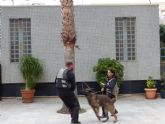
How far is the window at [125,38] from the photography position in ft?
60.6

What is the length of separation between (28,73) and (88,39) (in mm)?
2697

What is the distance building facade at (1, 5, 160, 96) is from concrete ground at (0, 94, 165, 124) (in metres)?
0.82

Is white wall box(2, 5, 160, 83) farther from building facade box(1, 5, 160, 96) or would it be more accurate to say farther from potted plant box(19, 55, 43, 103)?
potted plant box(19, 55, 43, 103)

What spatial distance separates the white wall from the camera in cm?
1809

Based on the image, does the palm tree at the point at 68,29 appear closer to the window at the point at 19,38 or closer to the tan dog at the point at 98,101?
the tan dog at the point at 98,101

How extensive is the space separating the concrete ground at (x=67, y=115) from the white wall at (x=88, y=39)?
1.04 metres

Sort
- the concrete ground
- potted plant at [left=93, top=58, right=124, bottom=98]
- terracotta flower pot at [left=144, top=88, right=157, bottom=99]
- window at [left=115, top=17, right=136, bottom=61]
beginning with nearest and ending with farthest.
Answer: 1. the concrete ground
2. potted plant at [left=93, top=58, right=124, bottom=98]
3. terracotta flower pot at [left=144, top=88, right=157, bottom=99]
4. window at [left=115, top=17, right=136, bottom=61]

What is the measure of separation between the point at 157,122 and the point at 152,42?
5.96 meters

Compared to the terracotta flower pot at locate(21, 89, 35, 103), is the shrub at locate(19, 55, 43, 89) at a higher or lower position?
higher

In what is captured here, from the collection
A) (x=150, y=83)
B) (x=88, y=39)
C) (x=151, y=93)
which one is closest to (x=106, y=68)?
(x=88, y=39)

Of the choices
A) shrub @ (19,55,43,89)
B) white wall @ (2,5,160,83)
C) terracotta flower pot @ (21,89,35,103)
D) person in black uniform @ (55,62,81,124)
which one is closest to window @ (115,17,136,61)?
white wall @ (2,5,160,83)

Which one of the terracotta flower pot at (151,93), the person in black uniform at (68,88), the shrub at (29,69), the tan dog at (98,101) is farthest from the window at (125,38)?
the person in black uniform at (68,88)

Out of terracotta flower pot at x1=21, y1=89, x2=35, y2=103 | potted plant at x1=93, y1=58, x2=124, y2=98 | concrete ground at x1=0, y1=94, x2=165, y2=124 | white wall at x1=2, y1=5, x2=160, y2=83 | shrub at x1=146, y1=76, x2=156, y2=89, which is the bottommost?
concrete ground at x1=0, y1=94, x2=165, y2=124

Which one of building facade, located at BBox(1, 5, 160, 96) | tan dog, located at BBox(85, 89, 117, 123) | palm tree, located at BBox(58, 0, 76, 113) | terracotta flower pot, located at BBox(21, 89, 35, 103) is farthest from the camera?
building facade, located at BBox(1, 5, 160, 96)
